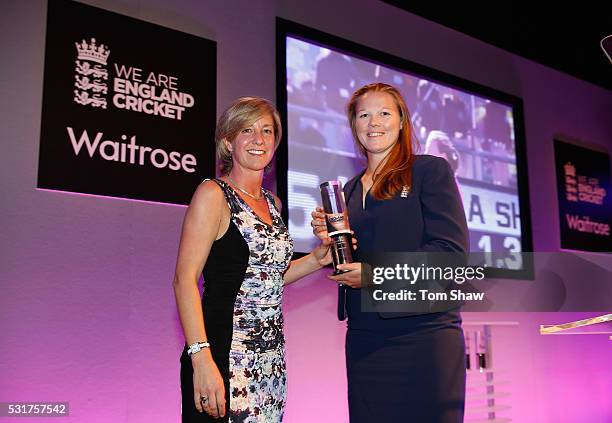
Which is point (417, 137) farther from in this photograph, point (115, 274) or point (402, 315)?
point (402, 315)

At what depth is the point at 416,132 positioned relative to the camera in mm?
4434

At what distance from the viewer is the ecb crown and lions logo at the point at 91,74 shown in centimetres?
313

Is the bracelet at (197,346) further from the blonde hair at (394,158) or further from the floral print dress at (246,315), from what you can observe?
the blonde hair at (394,158)

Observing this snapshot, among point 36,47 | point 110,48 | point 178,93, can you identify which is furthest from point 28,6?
point 178,93

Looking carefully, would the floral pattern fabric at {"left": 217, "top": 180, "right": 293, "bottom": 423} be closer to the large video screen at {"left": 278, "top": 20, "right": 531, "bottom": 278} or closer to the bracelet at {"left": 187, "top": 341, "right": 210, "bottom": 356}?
the bracelet at {"left": 187, "top": 341, "right": 210, "bottom": 356}

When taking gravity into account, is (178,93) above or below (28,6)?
below

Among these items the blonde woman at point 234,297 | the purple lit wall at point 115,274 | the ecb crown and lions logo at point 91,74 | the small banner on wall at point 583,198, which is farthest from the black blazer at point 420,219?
the small banner on wall at point 583,198

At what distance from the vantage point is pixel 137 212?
325 cm

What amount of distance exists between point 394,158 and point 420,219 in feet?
0.73

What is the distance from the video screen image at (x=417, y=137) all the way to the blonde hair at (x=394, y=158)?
5.41 feet

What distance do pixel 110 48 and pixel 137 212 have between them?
0.84 metres

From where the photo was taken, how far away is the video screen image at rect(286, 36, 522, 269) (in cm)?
385

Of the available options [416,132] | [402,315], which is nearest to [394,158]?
[402,315]

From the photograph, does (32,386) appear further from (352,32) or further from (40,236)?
(352,32)
